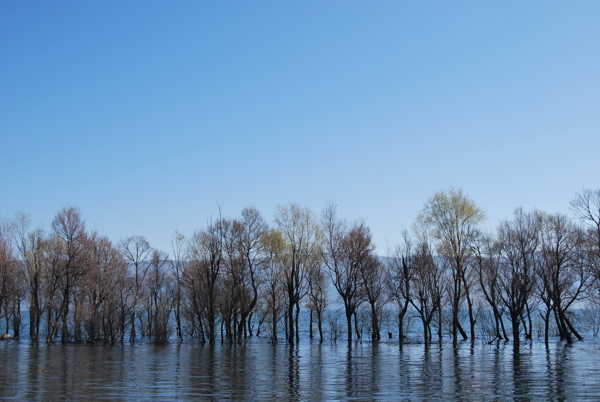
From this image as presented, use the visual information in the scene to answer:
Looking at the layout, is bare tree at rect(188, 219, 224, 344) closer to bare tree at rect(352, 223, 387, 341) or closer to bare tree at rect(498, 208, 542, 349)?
bare tree at rect(352, 223, 387, 341)

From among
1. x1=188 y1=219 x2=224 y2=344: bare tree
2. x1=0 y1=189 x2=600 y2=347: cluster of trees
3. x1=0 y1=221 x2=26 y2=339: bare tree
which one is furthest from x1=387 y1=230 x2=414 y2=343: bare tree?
x1=0 y1=221 x2=26 y2=339: bare tree

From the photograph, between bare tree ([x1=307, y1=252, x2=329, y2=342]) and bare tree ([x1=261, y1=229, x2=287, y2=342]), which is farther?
bare tree ([x1=307, y1=252, x2=329, y2=342])

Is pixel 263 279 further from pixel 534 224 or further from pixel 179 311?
pixel 534 224

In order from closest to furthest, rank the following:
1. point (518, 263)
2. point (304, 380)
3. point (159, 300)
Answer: point (304, 380) → point (518, 263) → point (159, 300)

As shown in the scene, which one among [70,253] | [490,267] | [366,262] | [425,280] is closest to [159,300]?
[70,253]

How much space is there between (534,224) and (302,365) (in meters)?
36.7

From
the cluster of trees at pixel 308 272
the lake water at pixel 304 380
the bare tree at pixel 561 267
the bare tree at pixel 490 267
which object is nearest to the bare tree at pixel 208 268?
the cluster of trees at pixel 308 272

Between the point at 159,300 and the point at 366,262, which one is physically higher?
the point at 366,262

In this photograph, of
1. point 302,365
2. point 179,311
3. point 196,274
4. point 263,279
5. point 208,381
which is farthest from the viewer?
point 179,311

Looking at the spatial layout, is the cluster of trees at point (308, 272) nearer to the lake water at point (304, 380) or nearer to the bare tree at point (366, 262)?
the bare tree at point (366, 262)

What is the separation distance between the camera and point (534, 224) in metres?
53.3

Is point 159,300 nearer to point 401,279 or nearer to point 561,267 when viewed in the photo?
point 401,279

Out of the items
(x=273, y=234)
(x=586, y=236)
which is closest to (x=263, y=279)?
(x=273, y=234)

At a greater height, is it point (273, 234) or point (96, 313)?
point (273, 234)
